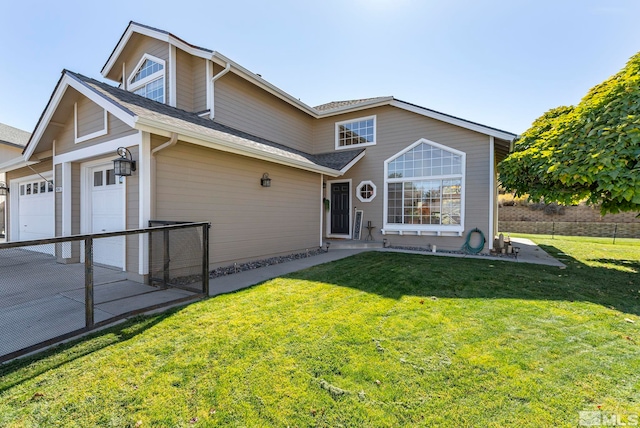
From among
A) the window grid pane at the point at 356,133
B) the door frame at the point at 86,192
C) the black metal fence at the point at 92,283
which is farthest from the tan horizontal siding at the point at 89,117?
the window grid pane at the point at 356,133

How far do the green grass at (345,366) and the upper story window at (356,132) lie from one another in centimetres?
776

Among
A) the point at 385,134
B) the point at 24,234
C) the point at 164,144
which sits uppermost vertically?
the point at 385,134

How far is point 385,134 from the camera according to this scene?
34.8 feet

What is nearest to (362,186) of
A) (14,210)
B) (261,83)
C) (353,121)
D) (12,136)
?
(353,121)

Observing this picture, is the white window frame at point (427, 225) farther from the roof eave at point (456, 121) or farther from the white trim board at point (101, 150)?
the white trim board at point (101, 150)

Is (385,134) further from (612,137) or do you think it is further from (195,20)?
(195,20)

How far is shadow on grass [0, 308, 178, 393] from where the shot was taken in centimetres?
248

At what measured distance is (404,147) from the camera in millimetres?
10211

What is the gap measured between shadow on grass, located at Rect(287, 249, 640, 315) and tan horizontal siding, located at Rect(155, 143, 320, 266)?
1790 mm

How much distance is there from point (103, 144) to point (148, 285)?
3193 mm

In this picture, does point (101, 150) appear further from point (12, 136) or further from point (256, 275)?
point (12, 136)

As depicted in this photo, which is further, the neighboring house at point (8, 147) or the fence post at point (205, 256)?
the neighboring house at point (8, 147)

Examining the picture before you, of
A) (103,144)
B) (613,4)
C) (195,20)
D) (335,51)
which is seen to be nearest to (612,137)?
→ (613,4)

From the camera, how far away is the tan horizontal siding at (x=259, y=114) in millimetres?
8516
